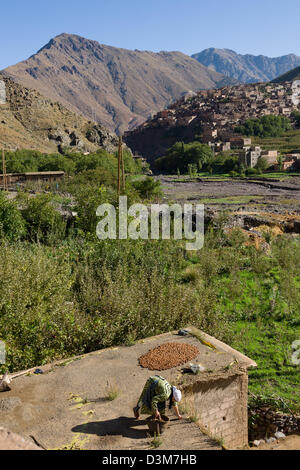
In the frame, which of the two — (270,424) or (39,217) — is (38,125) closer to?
(39,217)

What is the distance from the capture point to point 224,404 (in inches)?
214

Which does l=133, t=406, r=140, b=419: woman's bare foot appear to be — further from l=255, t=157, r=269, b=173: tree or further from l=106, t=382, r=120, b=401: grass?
l=255, t=157, r=269, b=173: tree

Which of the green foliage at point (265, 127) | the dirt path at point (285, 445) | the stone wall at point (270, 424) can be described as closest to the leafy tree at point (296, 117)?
the green foliage at point (265, 127)

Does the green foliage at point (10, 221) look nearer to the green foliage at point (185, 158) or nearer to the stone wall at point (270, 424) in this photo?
the stone wall at point (270, 424)

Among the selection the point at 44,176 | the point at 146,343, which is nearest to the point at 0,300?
the point at 146,343

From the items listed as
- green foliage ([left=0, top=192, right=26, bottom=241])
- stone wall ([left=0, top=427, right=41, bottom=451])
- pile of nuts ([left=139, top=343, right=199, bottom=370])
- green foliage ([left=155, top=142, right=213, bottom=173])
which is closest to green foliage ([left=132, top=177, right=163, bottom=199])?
green foliage ([left=0, top=192, right=26, bottom=241])

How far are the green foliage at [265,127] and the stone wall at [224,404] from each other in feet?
329

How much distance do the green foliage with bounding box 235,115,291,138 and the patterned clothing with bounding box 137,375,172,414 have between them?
10138 cm

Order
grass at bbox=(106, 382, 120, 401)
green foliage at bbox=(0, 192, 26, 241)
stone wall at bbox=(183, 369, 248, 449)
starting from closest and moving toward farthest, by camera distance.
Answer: grass at bbox=(106, 382, 120, 401) → stone wall at bbox=(183, 369, 248, 449) → green foliage at bbox=(0, 192, 26, 241)

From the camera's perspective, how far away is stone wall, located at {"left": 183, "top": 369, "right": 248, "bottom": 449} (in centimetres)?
518

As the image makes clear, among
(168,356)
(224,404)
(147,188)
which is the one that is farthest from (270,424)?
(147,188)

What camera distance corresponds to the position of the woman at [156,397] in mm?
4502

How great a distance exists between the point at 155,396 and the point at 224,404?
1.35 metres

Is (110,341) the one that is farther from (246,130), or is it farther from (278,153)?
(246,130)
